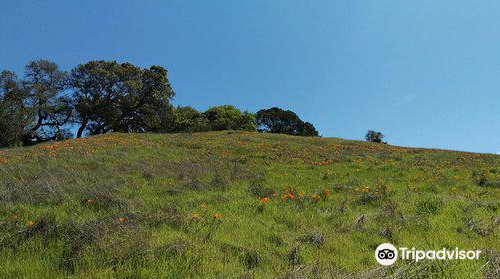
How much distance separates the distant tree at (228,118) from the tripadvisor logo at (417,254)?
62456 millimetres

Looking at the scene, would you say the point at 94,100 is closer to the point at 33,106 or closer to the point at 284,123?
the point at 33,106

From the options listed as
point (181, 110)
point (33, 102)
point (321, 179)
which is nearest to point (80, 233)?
point (321, 179)

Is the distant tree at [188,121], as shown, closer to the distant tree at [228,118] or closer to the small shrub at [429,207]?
the distant tree at [228,118]

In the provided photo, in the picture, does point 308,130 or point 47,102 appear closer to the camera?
point 47,102

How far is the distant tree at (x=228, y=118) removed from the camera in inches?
2734

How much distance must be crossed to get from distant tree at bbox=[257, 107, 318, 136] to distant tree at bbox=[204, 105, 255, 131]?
12219 millimetres

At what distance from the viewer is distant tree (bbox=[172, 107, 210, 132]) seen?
63750mm

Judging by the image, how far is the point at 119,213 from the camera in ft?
22.9

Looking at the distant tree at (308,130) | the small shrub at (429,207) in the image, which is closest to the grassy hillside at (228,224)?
the small shrub at (429,207)

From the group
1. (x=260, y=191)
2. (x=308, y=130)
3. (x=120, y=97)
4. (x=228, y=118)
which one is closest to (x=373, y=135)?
(x=308, y=130)

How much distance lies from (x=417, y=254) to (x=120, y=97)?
54.3m

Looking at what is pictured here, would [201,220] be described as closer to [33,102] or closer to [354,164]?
[354,164]

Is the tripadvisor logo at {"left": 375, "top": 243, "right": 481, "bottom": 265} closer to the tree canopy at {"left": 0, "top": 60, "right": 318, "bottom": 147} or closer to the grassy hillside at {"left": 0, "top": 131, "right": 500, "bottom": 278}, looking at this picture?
the grassy hillside at {"left": 0, "top": 131, "right": 500, "bottom": 278}

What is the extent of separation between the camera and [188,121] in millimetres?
65375
